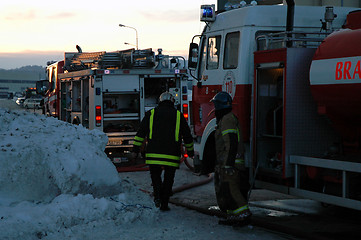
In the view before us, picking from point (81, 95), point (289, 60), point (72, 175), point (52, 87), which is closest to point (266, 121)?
point (289, 60)

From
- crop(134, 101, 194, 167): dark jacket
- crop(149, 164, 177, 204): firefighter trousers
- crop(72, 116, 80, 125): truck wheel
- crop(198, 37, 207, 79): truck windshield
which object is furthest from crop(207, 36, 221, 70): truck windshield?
crop(72, 116, 80, 125): truck wheel

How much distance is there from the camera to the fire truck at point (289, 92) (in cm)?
699

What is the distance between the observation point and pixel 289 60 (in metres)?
7.68

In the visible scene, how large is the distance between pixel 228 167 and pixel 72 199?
2.22m

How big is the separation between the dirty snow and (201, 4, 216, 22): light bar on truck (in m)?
2.88

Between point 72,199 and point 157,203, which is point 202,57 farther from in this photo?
point 72,199

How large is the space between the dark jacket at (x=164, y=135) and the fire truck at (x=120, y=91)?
4.66 meters

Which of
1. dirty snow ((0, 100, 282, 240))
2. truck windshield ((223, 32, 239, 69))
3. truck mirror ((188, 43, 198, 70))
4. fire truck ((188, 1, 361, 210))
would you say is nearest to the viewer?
fire truck ((188, 1, 361, 210))

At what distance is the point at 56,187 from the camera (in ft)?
27.4

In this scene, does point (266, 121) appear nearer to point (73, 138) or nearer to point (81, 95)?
point (73, 138)

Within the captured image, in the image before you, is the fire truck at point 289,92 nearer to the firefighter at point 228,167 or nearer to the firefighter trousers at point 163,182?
the firefighter at point 228,167

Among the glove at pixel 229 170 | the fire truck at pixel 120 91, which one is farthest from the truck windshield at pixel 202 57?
the fire truck at pixel 120 91

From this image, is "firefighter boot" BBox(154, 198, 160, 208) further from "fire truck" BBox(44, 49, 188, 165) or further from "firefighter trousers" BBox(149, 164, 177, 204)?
"fire truck" BBox(44, 49, 188, 165)

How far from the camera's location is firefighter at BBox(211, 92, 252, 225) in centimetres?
788
